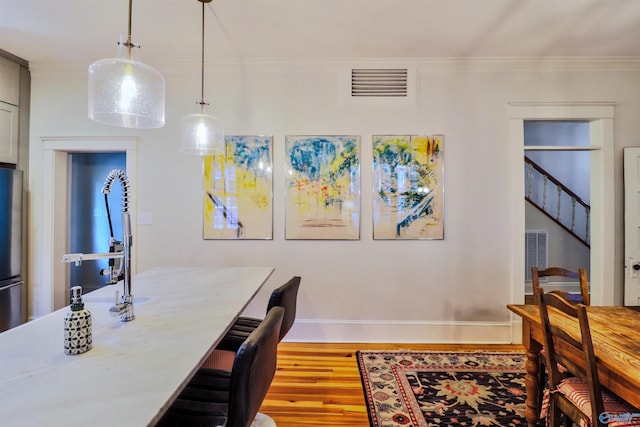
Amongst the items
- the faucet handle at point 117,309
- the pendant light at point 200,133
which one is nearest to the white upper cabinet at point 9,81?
the pendant light at point 200,133

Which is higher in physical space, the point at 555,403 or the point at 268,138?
the point at 268,138

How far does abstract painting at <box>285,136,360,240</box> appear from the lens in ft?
9.89

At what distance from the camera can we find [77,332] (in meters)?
0.95

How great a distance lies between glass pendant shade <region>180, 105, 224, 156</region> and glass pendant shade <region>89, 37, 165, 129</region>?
587mm

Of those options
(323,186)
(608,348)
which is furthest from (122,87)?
(608,348)

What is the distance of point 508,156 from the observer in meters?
3.00

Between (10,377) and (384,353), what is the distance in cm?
251

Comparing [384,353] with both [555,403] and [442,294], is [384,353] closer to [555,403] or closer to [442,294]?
[442,294]

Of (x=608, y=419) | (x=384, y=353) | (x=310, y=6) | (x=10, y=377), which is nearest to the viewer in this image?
(x=10, y=377)

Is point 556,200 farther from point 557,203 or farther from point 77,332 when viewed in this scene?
point 77,332

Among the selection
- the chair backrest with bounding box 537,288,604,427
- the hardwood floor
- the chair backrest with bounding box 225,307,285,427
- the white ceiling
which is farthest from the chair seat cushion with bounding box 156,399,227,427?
the white ceiling

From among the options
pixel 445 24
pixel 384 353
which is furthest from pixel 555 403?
pixel 445 24

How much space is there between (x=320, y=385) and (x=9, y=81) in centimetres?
394

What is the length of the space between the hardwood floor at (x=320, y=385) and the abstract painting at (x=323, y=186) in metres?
1.05
